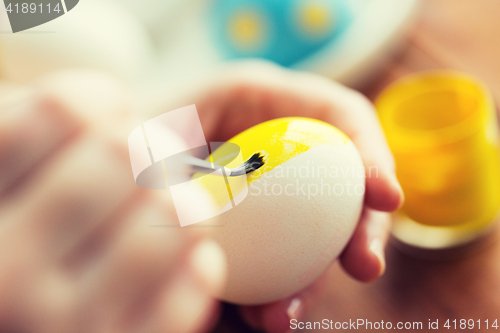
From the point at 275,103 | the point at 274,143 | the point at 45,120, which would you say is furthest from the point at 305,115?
the point at 45,120

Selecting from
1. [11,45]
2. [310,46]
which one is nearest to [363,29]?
[310,46]

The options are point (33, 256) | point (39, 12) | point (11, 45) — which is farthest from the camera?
point (11, 45)

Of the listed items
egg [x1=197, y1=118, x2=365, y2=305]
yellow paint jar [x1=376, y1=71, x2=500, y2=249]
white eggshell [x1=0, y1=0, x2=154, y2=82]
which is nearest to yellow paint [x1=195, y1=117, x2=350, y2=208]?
egg [x1=197, y1=118, x2=365, y2=305]

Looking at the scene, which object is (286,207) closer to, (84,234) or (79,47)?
(84,234)

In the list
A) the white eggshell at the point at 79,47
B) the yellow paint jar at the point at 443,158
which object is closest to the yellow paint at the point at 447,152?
the yellow paint jar at the point at 443,158

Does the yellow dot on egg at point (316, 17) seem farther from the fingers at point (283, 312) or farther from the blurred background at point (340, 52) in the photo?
the fingers at point (283, 312)

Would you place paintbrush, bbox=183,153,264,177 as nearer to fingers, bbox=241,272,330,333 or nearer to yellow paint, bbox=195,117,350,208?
yellow paint, bbox=195,117,350,208

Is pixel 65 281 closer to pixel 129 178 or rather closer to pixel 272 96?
pixel 129 178
